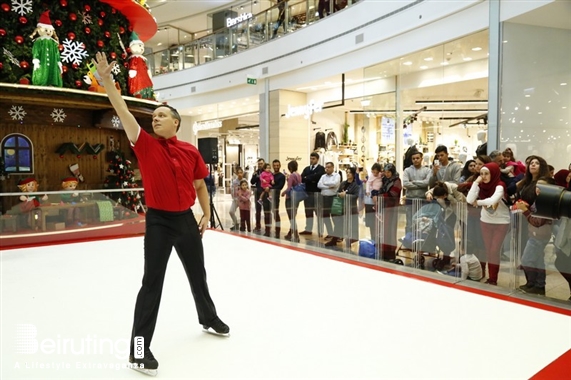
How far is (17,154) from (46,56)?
5.92ft

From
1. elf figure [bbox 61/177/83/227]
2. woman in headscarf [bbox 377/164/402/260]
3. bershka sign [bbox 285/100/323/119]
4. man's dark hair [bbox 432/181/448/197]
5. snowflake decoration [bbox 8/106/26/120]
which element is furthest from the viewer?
bershka sign [bbox 285/100/323/119]

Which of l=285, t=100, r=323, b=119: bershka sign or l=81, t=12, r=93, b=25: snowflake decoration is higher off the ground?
l=81, t=12, r=93, b=25: snowflake decoration

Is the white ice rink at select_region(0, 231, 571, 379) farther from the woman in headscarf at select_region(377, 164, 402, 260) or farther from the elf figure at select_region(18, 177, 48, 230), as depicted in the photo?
the elf figure at select_region(18, 177, 48, 230)

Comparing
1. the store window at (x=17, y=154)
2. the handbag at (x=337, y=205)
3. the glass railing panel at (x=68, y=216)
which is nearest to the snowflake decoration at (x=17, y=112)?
the store window at (x=17, y=154)

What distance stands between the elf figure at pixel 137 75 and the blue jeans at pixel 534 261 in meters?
6.81

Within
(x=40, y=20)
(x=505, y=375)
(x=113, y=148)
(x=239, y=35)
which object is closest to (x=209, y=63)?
(x=239, y=35)

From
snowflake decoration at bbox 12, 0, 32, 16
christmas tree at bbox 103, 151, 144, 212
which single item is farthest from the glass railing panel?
snowflake decoration at bbox 12, 0, 32, 16

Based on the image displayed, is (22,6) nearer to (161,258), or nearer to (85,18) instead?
(85,18)

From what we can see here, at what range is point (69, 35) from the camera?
695cm

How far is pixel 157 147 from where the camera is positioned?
2334 millimetres

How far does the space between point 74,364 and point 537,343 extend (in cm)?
280

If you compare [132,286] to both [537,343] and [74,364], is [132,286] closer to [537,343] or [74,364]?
[74,364]

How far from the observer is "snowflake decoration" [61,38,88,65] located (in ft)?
22.5

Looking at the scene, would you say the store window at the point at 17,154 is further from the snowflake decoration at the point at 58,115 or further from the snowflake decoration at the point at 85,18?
the snowflake decoration at the point at 85,18
